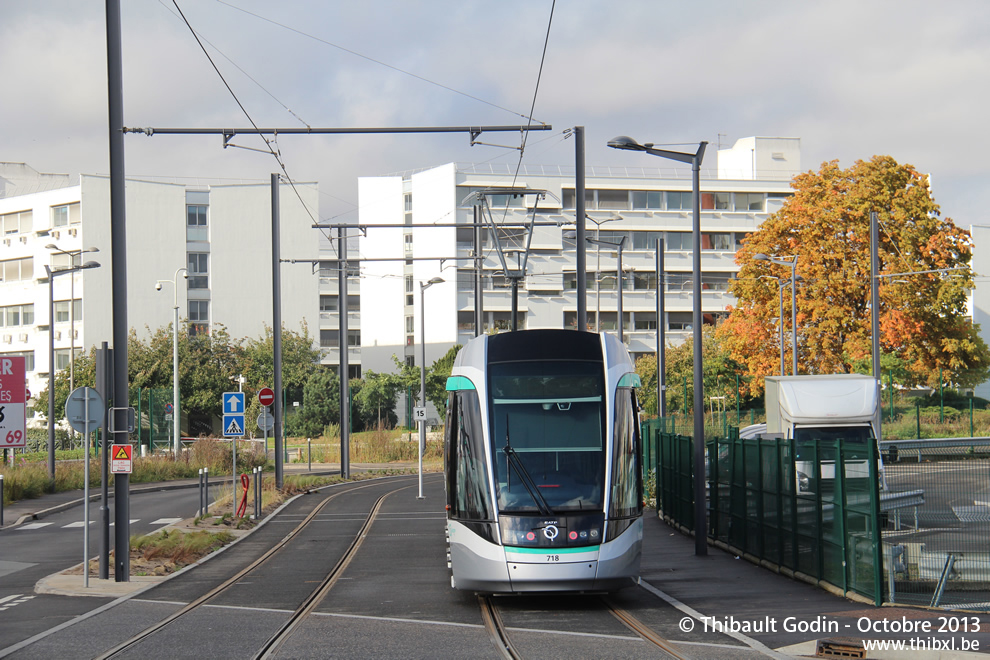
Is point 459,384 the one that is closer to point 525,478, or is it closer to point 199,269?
A: point 525,478

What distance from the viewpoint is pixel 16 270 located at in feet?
273

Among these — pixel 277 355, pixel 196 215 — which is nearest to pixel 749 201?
pixel 196 215

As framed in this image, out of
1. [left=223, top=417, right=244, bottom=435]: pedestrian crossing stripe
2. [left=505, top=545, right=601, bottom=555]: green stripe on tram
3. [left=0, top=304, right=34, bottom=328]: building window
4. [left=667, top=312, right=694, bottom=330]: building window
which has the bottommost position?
[left=505, top=545, right=601, bottom=555]: green stripe on tram

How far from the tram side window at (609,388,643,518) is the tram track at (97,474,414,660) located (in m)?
3.71

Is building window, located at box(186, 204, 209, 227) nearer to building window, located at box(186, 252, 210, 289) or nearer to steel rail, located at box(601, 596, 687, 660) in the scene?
building window, located at box(186, 252, 210, 289)

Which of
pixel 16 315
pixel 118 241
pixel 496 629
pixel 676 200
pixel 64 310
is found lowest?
pixel 496 629

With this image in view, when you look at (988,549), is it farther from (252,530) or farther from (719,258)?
(719,258)

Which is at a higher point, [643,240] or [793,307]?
[643,240]

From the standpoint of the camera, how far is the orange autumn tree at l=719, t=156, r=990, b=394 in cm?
4500

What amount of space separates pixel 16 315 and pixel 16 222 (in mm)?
7062

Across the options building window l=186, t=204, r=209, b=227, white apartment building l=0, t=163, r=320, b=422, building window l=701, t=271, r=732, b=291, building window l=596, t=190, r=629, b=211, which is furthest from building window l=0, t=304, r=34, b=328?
building window l=701, t=271, r=732, b=291

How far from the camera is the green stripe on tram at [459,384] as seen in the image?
13234 mm

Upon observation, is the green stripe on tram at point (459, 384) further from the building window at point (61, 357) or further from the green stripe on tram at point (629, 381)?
the building window at point (61, 357)

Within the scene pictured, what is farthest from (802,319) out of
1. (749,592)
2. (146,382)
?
(146,382)
